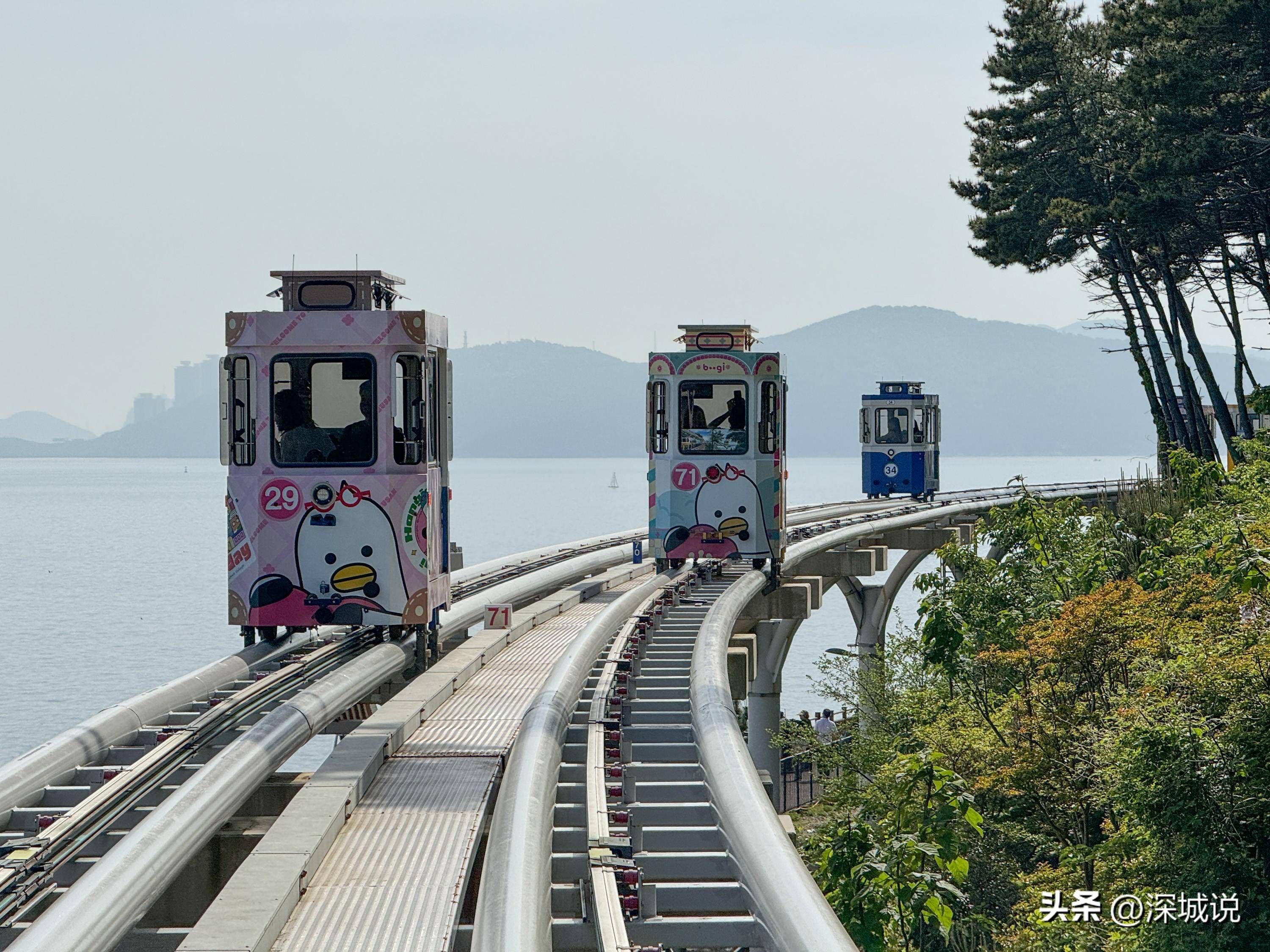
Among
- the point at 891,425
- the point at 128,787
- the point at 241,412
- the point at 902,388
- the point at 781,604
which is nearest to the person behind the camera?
the point at 128,787

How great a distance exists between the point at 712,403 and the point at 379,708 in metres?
9.78

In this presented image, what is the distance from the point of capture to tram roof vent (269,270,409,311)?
44.7 feet

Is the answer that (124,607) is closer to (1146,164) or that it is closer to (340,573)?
(1146,164)

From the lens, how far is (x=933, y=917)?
43.9ft

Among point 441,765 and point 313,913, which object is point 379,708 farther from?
point 313,913

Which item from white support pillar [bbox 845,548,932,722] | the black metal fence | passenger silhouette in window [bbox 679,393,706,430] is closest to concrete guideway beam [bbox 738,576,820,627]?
passenger silhouette in window [bbox 679,393,706,430]

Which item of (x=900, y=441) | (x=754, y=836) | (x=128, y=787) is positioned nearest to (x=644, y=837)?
(x=754, y=836)

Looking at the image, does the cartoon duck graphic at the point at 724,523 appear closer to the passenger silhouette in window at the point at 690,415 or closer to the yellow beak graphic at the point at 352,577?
Result: the passenger silhouette in window at the point at 690,415

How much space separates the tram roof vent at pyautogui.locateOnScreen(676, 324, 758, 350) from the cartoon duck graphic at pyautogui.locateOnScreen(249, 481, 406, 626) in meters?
7.80

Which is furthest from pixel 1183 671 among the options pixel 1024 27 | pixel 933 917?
pixel 1024 27

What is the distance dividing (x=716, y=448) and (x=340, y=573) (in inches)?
328

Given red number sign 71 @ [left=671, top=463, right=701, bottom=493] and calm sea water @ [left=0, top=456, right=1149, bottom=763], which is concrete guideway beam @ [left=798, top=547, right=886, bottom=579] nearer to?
red number sign 71 @ [left=671, top=463, right=701, bottom=493]

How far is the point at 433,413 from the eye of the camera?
14.1 meters

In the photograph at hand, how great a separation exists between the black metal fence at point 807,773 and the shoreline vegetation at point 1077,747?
5.53ft
